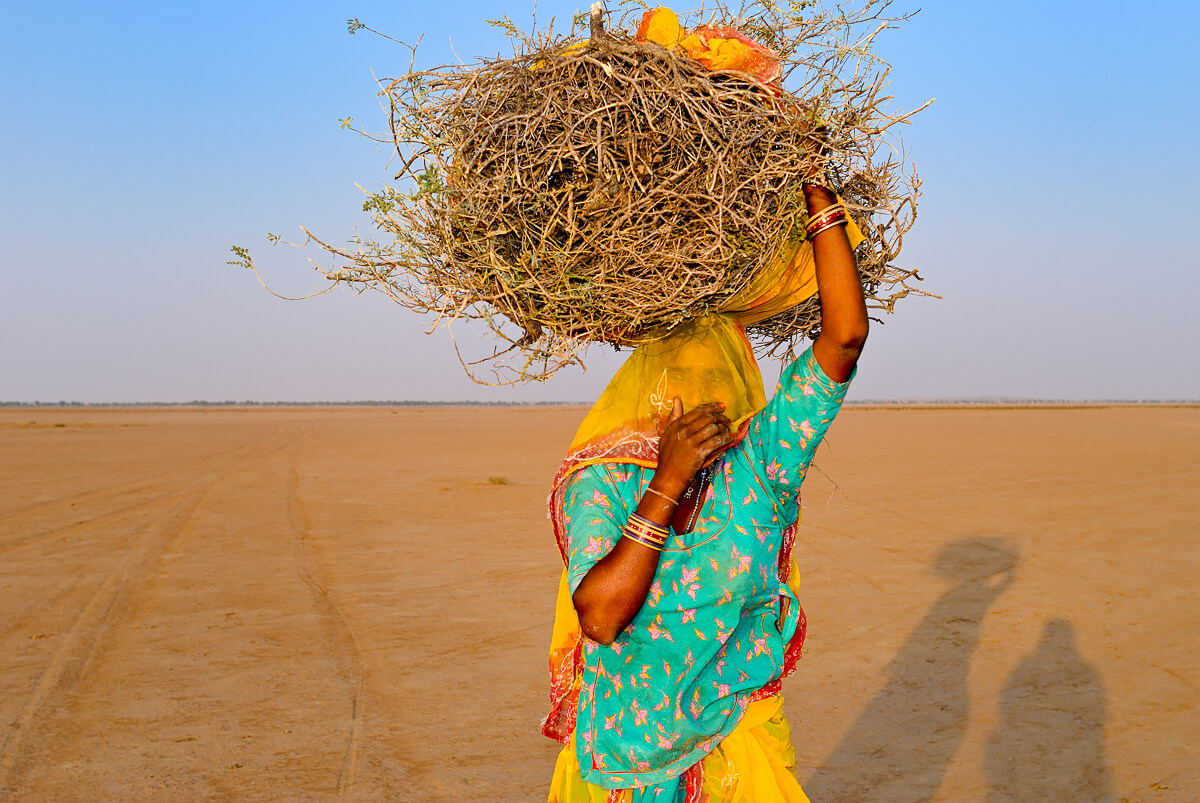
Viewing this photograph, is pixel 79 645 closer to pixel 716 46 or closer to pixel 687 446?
pixel 687 446

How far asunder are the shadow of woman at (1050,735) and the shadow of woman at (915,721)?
27cm

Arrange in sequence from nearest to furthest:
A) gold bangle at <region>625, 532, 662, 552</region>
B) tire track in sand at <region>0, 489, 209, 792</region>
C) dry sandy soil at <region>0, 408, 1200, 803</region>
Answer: gold bangle at <region>625, 532, 662, 552</region>, dry sandy soil at <region>0, 408, 1200, 803</region>, tire track in sand at <region>0, 489, 209, 792</region>

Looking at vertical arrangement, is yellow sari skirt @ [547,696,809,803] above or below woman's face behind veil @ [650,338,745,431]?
below

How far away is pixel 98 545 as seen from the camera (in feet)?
34.6

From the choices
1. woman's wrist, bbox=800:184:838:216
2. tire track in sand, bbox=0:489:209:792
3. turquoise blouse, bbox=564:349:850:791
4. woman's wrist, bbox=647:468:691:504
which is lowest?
tire track in sand, bbox=0:489:209:792

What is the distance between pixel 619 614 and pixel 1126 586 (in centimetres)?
821

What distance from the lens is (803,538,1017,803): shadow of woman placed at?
449 centimetres

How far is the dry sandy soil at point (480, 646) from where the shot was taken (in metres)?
4.67

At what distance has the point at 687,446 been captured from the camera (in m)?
1.82

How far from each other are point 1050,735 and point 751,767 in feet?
12.7

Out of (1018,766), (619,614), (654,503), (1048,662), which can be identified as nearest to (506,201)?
(654,503)

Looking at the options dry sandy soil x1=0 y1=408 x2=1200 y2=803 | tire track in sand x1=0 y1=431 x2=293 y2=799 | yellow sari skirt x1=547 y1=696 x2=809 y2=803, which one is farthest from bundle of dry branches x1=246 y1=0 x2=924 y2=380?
tire track in sand x1=0 y1=431 x2=293 y2=799

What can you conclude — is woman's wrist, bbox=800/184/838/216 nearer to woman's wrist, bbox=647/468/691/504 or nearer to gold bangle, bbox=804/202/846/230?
gold bangle, bbox=804/202/846/230

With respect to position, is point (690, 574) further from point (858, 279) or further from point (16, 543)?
point (16, 543)
